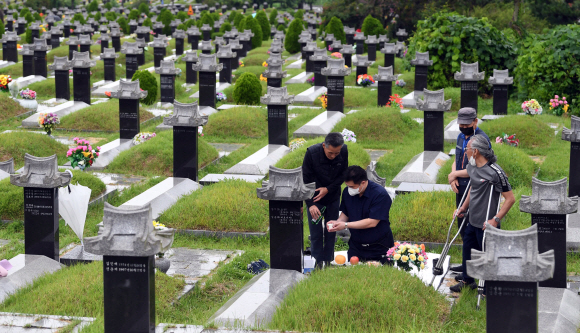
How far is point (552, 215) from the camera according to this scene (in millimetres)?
8250

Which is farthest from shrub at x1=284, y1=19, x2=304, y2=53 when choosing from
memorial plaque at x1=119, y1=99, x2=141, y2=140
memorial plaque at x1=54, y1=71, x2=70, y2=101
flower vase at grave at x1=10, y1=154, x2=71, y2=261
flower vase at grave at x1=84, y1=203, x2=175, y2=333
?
flower vase at grave at x1=84, y1=203, x2=175, y2=333

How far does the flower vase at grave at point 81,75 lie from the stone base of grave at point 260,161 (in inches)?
283

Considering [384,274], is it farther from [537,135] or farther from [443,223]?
[537,135]

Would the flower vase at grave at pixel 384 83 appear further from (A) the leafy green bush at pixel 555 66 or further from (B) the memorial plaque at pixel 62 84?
(B) the memorial plaque at pixel 62 84

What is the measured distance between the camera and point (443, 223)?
1043cm

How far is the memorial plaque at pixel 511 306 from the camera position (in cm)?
600

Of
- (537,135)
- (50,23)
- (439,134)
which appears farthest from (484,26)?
(50,23)

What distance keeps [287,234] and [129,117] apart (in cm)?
940

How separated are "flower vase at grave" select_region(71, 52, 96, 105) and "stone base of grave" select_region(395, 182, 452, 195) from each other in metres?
11.5

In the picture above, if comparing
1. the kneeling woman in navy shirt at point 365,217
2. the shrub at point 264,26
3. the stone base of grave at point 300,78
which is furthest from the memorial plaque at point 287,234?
the shrub at point 264,26

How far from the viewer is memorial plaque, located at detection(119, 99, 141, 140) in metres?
17.1

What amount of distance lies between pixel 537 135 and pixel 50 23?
38.6 metres

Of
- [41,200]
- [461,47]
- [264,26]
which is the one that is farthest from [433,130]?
[264,26]

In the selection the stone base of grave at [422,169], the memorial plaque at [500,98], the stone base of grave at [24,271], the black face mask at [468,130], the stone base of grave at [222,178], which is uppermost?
the black face mask at [468,130]
